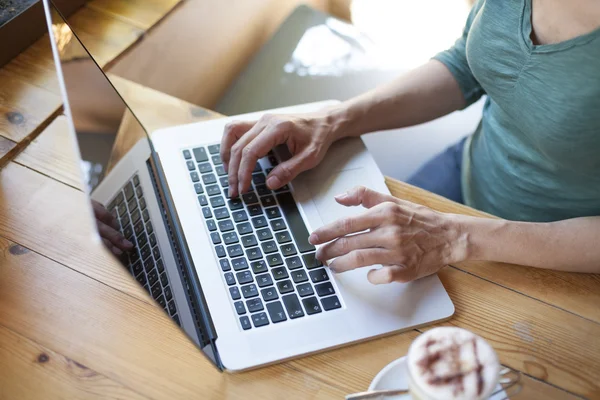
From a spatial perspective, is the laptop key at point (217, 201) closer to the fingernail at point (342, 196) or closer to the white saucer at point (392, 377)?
the fingernail at point (342, 196)

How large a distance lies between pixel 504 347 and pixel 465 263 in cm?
13

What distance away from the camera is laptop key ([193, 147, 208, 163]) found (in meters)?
0.98

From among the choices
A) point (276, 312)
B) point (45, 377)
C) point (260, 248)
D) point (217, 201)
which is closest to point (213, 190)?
point (217, 201)

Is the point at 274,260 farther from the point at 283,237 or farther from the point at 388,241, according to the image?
the point at 388,241

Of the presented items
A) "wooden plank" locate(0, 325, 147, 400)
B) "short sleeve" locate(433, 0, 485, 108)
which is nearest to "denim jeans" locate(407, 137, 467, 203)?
"short sleeve" locate(433, 0, 485, 108)

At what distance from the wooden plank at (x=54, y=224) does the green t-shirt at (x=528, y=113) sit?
576 mm

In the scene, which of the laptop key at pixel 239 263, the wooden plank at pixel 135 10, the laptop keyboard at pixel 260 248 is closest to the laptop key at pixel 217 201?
the laptop keyboard at pixel 260 248

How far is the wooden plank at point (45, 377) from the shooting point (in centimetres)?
73

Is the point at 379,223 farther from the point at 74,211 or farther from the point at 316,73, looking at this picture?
the point at 316,73

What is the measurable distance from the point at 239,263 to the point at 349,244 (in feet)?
0.46

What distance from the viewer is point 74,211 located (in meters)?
0.91

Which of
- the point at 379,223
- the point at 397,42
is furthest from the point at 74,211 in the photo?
the point at 397,42

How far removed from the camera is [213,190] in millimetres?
942

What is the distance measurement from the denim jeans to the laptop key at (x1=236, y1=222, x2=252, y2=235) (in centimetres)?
45
